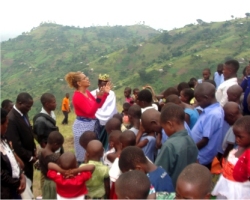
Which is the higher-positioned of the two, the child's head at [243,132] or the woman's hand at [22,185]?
the child's head at [243,132]

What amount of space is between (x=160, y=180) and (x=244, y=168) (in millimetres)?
727

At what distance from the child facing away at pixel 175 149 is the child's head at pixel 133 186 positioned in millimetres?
438

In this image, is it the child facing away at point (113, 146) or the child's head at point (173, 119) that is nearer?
the child's head at point (173, 119)

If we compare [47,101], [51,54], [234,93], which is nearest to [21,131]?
[47,101]

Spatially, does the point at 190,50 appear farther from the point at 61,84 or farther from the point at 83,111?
the point at 83,111

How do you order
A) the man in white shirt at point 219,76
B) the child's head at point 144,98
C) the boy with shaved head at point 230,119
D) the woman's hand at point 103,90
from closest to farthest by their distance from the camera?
1. the boy with shaved head at point 230,119
2. the child's head at point 144,98
3. the woman's hand at point 103,90
4. the man in white shirt at point 219,76

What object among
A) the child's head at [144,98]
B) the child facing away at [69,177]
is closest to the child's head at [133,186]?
the child facing away at [69,177]

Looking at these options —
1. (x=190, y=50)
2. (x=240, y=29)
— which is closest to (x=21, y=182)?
(x=190, y=50)

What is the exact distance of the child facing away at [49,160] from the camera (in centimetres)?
320

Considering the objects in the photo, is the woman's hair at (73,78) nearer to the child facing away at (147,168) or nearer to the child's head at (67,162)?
the child's head at (67,162)

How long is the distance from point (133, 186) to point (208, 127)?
1515mm

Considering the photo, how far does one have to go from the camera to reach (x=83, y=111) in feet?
14.4

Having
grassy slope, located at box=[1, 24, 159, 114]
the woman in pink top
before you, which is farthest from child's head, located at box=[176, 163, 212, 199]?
grassy slope, located at box=[1, 24, 159, 114]

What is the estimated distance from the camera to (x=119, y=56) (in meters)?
54.1
